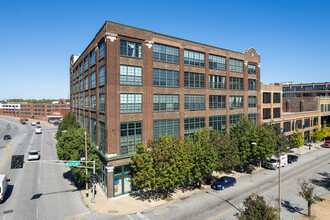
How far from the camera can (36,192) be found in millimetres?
27406

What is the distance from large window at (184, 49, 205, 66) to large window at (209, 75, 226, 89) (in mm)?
3516

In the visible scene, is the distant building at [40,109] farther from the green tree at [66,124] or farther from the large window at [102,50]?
the large window at [102,50]

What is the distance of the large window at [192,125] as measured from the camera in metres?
34.1

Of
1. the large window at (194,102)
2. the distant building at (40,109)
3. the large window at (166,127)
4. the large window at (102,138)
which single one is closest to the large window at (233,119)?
the large window at (194,102)

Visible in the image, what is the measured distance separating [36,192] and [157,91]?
2210 centimetres

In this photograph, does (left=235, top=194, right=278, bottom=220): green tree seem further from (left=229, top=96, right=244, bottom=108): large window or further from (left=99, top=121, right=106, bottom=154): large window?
(left=229, top=96, right=244, bottom=108): large window

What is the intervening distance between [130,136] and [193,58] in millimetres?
17774

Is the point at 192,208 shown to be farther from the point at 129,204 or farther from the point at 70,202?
the point at 70,202

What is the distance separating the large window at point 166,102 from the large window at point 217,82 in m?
8.99

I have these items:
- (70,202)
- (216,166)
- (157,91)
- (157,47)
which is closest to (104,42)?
(157,47)

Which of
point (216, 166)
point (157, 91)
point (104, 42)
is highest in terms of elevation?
point (104, 42)

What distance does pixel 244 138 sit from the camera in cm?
3250

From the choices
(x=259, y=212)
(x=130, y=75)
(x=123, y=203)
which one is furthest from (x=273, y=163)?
(x=130, y=75)

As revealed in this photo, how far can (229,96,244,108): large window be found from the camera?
4088 cm
